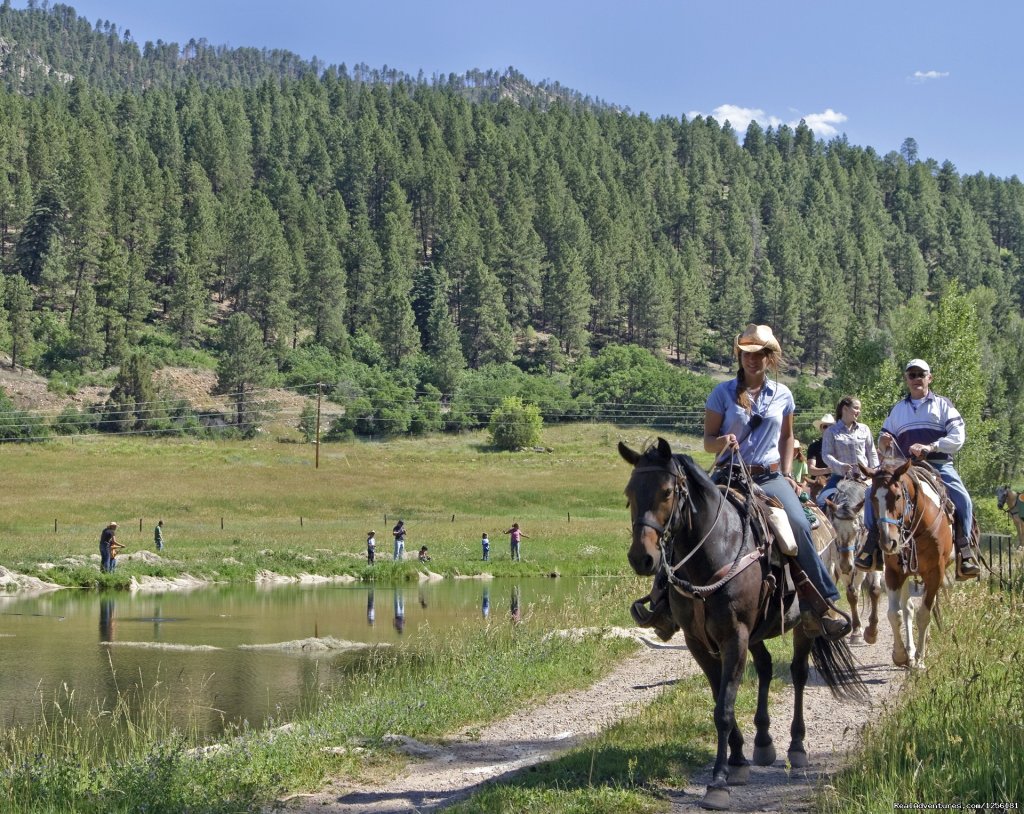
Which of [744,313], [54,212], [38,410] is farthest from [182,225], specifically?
[744,313]

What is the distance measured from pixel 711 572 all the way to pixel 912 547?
564 centimetres

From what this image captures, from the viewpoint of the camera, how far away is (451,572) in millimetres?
47125

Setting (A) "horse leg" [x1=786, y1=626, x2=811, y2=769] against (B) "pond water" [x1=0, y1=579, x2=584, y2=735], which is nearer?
(A) "horse leg" [x1=786, y1=626, x2=811, y2=769]

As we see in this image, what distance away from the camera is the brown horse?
A: 13047mm

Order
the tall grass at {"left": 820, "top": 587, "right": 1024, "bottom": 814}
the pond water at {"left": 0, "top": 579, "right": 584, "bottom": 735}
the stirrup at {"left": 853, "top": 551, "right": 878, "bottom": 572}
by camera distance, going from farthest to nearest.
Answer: the pond water at {"left": 0, "top": 579, "right": 584, "bottom": 735} < the stirrup at {"left": 853, "top": 551, "right": 878, "bottom": 572} < the tall grass at {"left": 820, "top": 587, "right": 1024, "bottom": 814}

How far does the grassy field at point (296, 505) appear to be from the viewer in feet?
157

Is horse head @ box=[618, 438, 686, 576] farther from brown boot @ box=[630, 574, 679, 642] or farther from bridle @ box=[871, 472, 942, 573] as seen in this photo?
bridle @ box=[871, 472, 942, 573]

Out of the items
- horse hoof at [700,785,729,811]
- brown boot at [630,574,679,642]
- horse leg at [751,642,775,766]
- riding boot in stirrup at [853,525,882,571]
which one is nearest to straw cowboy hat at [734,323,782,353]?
brown boot at [630,574,679,642]

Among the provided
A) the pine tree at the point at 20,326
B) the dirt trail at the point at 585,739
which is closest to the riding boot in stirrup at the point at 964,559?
the dirt trail at the point at 585,739

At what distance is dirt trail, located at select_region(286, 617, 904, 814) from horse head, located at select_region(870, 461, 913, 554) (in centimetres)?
162

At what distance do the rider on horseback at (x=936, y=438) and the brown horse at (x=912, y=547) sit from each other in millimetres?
292

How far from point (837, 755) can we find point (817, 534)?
3834 millimetres

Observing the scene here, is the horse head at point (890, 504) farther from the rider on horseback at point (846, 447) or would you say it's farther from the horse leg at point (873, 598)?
the horse leg at point (873, 598)

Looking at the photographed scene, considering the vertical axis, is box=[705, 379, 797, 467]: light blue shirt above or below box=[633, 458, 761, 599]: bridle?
above
